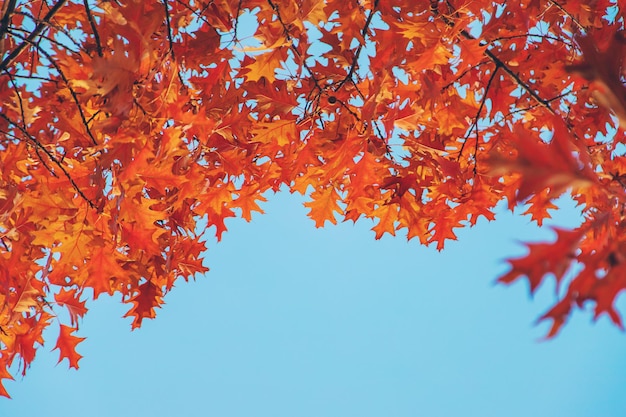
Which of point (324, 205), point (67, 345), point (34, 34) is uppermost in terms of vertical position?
point (34, 34)

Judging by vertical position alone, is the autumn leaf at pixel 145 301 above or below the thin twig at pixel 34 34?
below

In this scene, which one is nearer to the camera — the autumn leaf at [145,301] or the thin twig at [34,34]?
the thin twig at [34,34]

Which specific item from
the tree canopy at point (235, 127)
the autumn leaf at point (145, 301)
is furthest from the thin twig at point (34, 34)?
the autumn leaf at point (145, 301)

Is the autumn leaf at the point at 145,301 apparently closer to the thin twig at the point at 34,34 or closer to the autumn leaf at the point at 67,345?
the autumn leaf at the point at 67,345

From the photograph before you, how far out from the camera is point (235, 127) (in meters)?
2.25

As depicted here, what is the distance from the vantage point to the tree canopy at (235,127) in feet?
5.92

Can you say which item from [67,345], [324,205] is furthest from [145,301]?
[324,205]

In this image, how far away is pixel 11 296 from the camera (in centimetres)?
225

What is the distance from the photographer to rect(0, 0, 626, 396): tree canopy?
1804 millimetres

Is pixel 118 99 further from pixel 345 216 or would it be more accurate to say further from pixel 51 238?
pixel 345 216

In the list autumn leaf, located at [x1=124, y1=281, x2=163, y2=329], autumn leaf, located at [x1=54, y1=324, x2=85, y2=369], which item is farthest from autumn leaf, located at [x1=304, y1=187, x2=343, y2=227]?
autumn leaf, located at [x1=54, y1=324, x2=85, y2=369]

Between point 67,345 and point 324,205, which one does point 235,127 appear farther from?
point 67,345

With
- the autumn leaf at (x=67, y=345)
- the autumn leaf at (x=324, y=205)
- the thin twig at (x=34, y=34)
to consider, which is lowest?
the autumn leaf at (x=67, y=345)

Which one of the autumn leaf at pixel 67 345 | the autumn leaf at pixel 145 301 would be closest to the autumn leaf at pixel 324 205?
the autumn leaf at pixel 145 301
